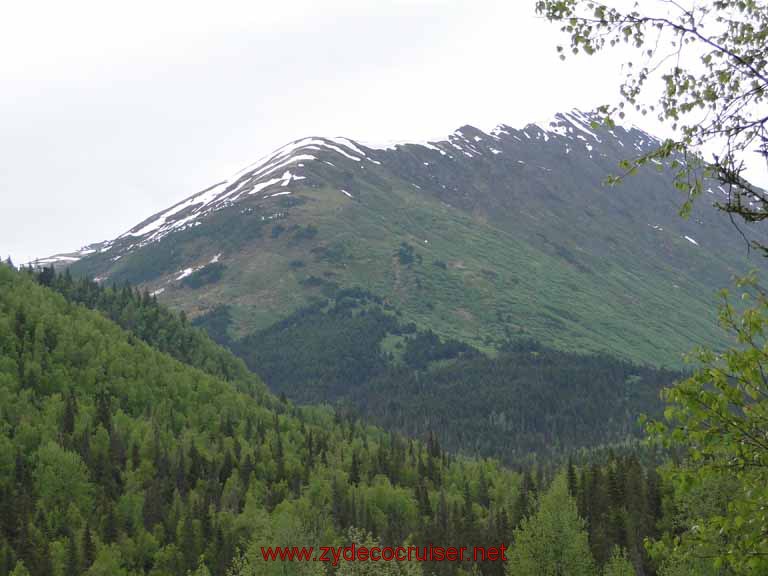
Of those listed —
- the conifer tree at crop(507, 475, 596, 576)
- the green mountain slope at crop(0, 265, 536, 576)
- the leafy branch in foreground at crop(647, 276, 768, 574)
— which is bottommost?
the green mountain slope at crop(0, 265, 536, 576)

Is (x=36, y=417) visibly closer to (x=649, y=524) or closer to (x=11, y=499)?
(x=11, y=499)

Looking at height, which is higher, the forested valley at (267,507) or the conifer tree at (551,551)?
the conifer tree at (551,551)

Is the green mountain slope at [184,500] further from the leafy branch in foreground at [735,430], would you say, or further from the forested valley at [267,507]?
the leafy branch in foreground at [735,430]

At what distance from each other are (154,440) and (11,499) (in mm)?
44332

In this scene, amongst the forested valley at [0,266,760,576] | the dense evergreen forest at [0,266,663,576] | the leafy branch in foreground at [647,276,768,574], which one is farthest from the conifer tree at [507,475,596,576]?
the leafy branch in foreground at [647,276,768,574]

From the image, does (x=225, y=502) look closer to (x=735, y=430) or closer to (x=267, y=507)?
(x=267, y=507)

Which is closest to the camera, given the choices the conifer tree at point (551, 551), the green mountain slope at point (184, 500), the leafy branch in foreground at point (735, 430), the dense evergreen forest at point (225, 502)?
→ the leafy branch in foreground at point (735, 430)

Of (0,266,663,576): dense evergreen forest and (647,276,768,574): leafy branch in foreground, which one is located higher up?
(647,276,768,574): leafy branch in foreground

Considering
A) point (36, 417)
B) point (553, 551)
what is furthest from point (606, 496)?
point (36, 417)

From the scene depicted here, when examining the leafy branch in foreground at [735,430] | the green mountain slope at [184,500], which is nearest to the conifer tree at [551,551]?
the green mountain slope at [184,500]

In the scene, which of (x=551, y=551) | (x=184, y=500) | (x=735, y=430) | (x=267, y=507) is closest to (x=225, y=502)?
(x=267, y=507)

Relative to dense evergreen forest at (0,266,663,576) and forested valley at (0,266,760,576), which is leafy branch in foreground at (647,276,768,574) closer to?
forested valley at (0,266,760,576)

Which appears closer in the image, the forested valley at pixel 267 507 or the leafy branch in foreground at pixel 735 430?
the leafy branch in foreground at pixel 735 430

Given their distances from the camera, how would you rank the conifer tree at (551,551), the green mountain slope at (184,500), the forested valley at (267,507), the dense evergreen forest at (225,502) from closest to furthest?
the conifer tree at (551,551) < the forested valley at (267,507) < the dense evergreen forest at (225,502) < the green mountain slope at (184,500)
